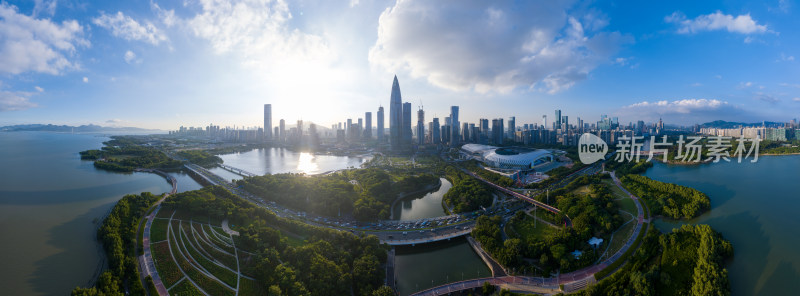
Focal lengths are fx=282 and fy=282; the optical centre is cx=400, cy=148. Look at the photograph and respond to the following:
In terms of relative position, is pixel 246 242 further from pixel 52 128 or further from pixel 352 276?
pixel 52 128

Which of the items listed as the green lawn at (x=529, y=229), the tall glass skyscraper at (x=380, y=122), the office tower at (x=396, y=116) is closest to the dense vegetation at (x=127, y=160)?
the office tower at (x=396, y=116)

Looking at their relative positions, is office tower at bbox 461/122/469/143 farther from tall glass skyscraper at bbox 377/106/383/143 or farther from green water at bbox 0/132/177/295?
green water at bbox 0/132/177/295

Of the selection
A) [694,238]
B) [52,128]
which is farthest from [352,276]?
[52,128]

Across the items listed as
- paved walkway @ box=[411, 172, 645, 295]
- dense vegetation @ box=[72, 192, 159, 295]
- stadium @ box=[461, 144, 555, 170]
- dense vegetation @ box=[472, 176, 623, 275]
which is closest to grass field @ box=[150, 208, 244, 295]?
dense vegetation @ box=[72, 192, 159, 295]

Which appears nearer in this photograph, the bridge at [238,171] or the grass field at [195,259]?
the grass field at [195,259]

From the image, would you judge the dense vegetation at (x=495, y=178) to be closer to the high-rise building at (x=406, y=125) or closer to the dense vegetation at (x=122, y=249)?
the dense vegetation at (x=122, y=249)

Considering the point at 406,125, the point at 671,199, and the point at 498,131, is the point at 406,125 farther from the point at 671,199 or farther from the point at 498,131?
the point at 671,199

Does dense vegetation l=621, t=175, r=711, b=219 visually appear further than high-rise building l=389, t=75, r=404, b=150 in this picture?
No
